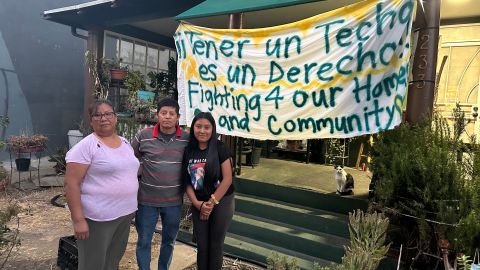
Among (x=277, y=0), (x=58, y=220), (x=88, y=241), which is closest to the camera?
(x=88, y=241)

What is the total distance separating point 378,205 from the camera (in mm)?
2938

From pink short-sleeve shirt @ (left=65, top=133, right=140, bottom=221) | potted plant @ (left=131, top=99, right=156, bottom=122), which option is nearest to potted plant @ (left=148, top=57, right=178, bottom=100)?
potted plant @ (left=131, top=99, right=156, bottom=122)

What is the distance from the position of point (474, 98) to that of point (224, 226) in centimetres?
526

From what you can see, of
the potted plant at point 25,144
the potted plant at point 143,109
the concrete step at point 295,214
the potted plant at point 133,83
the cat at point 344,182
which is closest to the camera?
the concrete step at point 295,214

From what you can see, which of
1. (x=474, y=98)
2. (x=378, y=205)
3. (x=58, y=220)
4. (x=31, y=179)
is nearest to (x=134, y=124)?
(x=58, y=220)

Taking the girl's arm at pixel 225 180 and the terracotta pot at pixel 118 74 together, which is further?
the terracotta pot at pixel 118 74

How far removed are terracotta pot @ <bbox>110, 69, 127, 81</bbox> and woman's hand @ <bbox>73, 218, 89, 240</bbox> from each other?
5582 mm

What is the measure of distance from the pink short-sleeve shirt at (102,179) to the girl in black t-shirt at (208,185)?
0.54 m

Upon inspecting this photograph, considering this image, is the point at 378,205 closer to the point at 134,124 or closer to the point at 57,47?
the point at 134,124

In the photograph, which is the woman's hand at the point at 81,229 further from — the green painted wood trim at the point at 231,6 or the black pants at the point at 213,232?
the green painted wood trim at the point at 231,6

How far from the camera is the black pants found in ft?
9.11

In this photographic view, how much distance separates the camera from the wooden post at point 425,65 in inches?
118

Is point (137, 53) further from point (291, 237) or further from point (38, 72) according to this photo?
point (291, 237)

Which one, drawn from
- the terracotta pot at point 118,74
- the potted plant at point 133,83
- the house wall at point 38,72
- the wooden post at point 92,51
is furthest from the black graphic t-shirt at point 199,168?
the house wall at point 38,72
